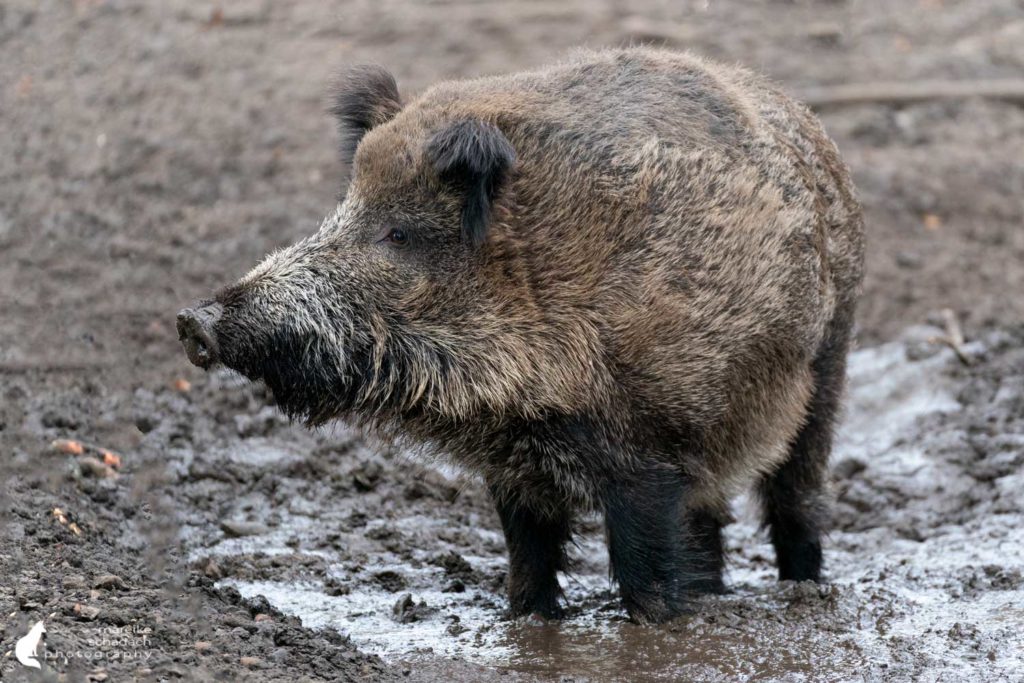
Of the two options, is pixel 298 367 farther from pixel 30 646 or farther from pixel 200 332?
pixel 30 646

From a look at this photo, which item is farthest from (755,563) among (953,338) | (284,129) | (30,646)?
(284,129)

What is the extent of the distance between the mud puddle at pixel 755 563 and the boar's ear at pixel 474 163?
134cm

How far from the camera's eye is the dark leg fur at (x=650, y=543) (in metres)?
5.56

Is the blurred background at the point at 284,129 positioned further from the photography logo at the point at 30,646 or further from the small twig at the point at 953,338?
the photography logo at the point at 30,646

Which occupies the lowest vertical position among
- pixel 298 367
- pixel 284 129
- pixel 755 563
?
pixel 755 563

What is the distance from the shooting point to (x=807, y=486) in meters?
6.81

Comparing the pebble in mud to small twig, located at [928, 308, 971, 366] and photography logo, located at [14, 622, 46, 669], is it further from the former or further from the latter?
small twig, located at [928, 308, 971, 366]

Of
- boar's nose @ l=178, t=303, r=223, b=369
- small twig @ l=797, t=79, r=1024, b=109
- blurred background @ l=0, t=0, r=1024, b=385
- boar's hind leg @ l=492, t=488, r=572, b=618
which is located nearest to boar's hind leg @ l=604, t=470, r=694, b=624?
boar's hind leg @ l=492, t=488, r=572, b=618

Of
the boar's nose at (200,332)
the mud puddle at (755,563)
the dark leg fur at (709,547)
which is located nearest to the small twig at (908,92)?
the mud puddle at (755,563)

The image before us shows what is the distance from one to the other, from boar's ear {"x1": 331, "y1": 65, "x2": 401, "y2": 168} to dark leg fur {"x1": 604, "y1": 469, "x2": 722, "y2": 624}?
1930 millimetres

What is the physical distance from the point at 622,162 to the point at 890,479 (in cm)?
338

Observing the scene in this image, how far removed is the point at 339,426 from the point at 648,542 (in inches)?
111

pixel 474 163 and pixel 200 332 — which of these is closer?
pixel 200 332

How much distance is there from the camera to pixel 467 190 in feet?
17.9
